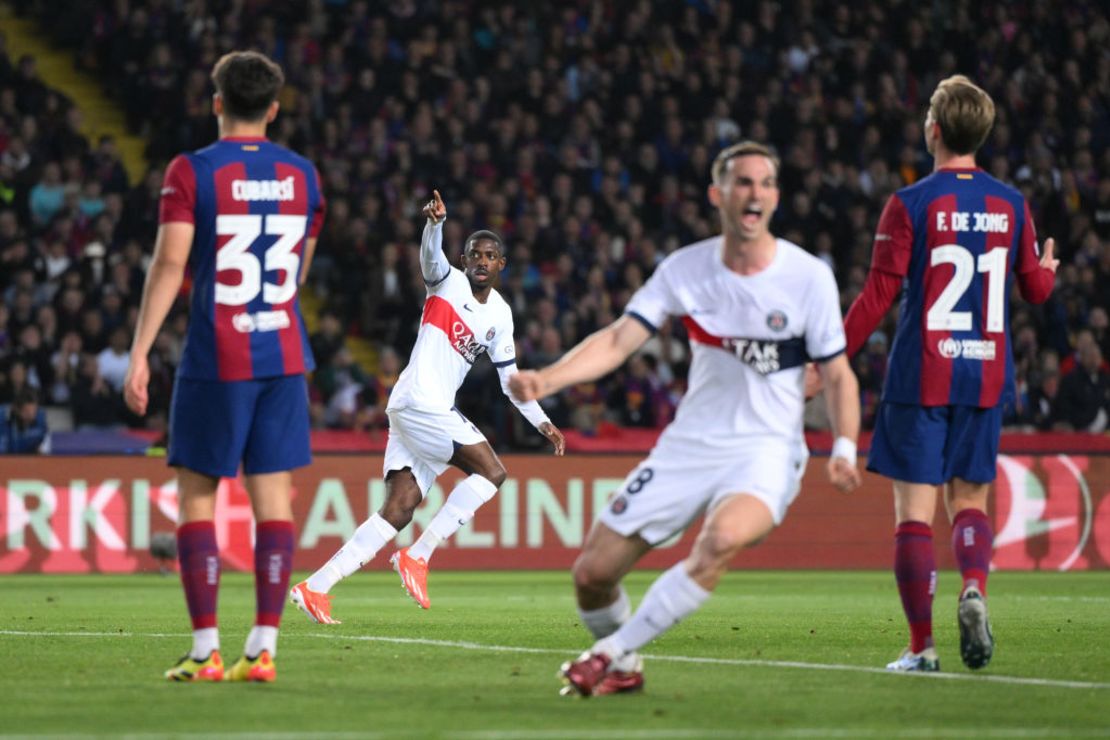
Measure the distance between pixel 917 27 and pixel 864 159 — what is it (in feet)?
9.38

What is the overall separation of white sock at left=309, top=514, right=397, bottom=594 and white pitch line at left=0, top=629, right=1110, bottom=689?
792mm

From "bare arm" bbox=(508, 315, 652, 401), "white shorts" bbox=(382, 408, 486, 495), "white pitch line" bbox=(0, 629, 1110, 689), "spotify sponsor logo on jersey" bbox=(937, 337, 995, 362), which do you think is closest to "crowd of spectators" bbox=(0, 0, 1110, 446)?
"white shorts" bbox=(382, 408, 486, 495)

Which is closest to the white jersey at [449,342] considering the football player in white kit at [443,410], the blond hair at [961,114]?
the football player in white kit at [443,410]

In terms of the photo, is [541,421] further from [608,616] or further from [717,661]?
[608,616]

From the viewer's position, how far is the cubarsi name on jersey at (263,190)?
7.80 meters

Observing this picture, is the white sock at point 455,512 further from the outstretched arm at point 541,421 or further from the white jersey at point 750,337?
the white jersey at point 750,337

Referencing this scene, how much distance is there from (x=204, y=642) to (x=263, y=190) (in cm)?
178

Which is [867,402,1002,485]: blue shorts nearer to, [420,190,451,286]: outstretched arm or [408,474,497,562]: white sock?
[420,190,451,286]: outstretched arm

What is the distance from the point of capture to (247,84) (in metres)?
7.78

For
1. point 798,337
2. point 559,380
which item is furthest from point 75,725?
point 798,337

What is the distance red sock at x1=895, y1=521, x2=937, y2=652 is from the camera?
852 centimetres

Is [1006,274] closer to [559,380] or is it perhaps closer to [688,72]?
[559,380]

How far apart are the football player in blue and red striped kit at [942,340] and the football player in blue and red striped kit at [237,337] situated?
7.85 feet

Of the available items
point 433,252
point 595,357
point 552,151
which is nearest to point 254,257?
point 595,357
